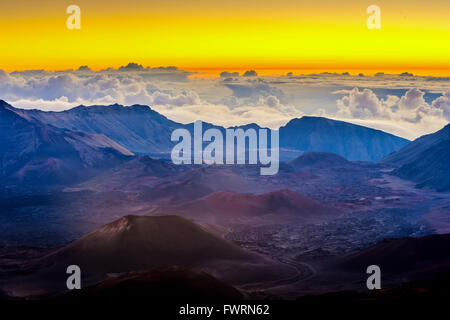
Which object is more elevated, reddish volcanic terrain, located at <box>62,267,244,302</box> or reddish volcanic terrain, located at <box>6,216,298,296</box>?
reddish volcanic terrain, located at <box>62,267,244,302</box>

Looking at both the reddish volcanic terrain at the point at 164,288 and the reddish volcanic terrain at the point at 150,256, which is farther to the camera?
the reddish volcanic terrain at the point at 150,256

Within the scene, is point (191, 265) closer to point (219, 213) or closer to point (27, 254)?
point (27, 254)

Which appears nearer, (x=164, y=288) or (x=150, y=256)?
(x=164, y=288)

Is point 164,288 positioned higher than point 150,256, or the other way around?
point 164,288

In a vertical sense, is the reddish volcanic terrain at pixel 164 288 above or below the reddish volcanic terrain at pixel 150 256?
above

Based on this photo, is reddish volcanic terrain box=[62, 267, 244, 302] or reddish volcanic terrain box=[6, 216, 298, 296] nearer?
reddish volcanic terrain box=[62, 267, 244, 302]
